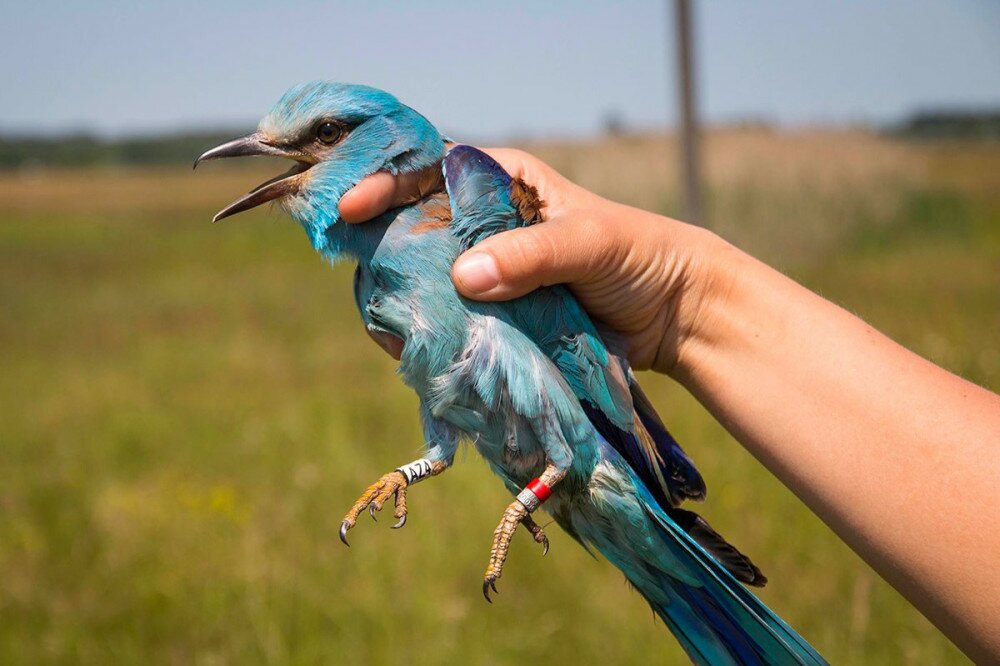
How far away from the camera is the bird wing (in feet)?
7.28

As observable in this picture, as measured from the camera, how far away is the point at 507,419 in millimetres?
2115

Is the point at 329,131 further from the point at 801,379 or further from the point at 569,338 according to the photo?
the point at 801,379

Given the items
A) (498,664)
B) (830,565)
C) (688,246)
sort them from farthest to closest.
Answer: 1. (830,565)
2. (498,664)
3. (688,246)

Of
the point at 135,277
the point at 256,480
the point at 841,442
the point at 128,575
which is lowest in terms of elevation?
the point at 135,277

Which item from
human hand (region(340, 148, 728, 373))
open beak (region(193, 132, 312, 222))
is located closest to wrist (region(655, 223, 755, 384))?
human hand (region(340, 148, 728, 373))

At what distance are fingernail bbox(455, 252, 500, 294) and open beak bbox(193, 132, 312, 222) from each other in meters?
0.56

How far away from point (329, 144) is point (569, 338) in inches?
32.4

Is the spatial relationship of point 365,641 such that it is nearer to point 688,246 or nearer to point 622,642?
point 622,642

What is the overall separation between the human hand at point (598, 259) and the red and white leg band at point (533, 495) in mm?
457

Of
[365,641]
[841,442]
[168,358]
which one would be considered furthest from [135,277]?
[841,442]

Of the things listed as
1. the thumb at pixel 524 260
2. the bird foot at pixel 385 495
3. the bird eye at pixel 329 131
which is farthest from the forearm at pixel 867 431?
the bird eye at pixel 329 131

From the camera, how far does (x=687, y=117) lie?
7.60 metres

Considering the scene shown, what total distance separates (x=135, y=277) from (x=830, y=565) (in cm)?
1114

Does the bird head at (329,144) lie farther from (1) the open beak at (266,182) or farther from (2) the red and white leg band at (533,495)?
(2) the red and white leg band at (533,495)
